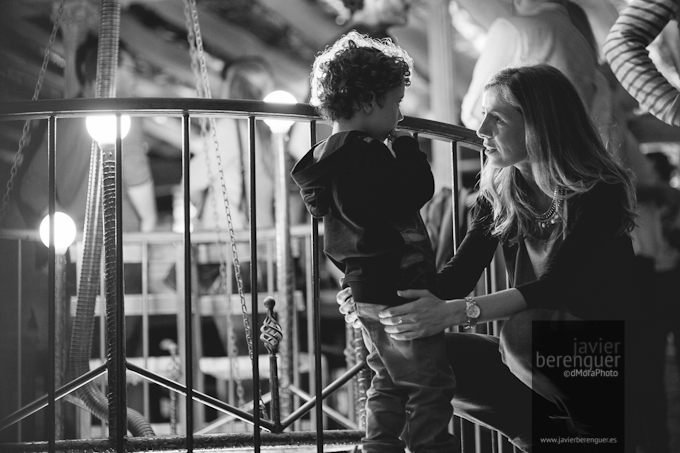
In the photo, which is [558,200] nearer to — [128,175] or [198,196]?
[128,175]

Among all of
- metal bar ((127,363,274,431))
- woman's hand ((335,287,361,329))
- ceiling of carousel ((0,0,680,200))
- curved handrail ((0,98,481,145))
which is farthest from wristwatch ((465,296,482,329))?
ceiling of carousel ((0,0,680,200))

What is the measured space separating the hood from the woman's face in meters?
0.37

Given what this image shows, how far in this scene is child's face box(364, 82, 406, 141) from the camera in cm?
143

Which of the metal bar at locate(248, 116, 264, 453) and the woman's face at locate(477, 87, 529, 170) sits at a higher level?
the woman's face at locate(477, 87, 529, 170)

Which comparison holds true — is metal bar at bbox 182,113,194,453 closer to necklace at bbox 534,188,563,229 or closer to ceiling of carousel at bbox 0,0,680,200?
necklace at bbox 534,188,563,229

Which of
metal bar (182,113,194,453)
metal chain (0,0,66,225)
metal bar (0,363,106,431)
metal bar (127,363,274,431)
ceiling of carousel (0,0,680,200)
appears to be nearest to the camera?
metal bar (182,113,194,453)

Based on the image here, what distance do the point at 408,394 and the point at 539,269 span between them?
441mm

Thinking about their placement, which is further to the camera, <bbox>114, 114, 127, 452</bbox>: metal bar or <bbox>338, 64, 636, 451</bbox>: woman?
<bbox>114, 114, 127, 452</bbox>: metal bar

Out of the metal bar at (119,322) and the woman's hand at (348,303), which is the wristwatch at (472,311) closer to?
the woman's hand at (348,303)

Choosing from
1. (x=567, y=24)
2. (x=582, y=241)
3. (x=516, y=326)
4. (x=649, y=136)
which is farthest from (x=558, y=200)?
(x=649, y=136)

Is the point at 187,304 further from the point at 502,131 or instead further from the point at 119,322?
the point at 502,131

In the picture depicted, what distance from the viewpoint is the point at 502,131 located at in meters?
1.59

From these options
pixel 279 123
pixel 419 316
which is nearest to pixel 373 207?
pixel 419 316

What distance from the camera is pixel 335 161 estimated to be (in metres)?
1.39
